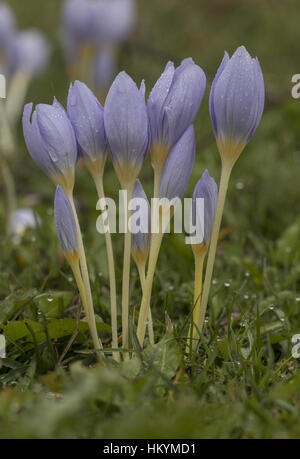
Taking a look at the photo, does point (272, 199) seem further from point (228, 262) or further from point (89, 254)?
point (89, 254)

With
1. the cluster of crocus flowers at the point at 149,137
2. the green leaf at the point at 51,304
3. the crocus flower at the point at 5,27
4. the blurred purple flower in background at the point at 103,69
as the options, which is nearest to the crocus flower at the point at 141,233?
the cluster of crocus flowers at the point at 149,137

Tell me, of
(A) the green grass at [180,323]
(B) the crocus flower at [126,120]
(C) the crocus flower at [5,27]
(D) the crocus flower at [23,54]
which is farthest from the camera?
(D) the crocus flower at [23,54]

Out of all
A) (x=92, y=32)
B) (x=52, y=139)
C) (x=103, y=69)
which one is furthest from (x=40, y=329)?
(x=103, y=69)

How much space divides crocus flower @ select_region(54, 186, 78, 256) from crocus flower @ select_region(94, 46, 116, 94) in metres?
2.21

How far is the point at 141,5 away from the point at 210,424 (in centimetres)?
411

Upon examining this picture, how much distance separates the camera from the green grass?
0.86 m

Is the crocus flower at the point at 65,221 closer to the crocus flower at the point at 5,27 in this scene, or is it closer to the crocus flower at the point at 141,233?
the crocus flower at the point at 141,233

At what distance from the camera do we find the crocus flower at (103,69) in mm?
3137

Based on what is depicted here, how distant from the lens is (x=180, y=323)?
132 centimetres

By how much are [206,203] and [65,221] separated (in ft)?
0.79

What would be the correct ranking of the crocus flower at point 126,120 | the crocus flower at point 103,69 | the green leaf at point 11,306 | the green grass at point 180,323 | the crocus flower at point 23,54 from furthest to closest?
the crocus flower at point 103,69
the crocus flower at point 23,54
the green leaf at point 11,306
the crocus flower at point 126,120
the green grass at point 180,323

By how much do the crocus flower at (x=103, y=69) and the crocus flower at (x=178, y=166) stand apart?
7.25ft

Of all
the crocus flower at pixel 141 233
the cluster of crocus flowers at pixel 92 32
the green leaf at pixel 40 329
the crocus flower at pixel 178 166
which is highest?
the cluster of crocus flowers at pixel 92 32
